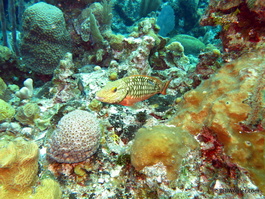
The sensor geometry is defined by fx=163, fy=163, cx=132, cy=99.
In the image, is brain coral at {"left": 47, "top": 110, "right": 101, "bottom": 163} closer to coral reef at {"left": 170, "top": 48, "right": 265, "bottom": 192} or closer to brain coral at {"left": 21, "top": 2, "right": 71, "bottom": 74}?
coral reef at {"left": 170, "top": 48, "right": 265, "bottom": 192}

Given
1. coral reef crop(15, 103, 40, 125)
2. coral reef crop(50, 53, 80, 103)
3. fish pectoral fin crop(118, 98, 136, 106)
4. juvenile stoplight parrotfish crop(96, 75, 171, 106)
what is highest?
juvenile stoplight parrotfish crop(96, 75, 171, 106)

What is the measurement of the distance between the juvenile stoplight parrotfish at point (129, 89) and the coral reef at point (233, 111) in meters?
0.75

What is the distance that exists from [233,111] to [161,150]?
4.32 ft

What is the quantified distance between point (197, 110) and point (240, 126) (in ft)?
2.52

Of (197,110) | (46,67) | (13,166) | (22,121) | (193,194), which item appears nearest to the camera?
(13,166)

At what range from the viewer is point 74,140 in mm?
2781

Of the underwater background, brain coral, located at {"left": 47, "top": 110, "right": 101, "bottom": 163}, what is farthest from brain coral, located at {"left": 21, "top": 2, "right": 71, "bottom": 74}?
brain coral, located at {"left": 47, "top": 110, "right": 101, "bottom": 163}

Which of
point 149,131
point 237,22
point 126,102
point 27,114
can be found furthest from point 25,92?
point 237,22

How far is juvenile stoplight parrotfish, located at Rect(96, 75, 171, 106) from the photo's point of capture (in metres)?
2.90

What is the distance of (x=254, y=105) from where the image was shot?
2416mm

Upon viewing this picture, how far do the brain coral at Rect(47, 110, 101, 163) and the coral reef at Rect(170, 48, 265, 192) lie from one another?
1.59 metres

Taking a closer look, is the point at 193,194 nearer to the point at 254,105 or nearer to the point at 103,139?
the point at 254,105

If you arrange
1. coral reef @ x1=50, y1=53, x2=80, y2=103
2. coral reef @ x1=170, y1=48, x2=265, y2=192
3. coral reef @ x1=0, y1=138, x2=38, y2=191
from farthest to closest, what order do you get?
coral reef @ x1=50, y1=53, x2=80, y2=103 → coral reef @ x1=170, y1=48, x2=265, y2=192 → coral reef @ x1=0, y1=138, x2=38, y2=191

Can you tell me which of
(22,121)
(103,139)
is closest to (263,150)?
(103,139)
